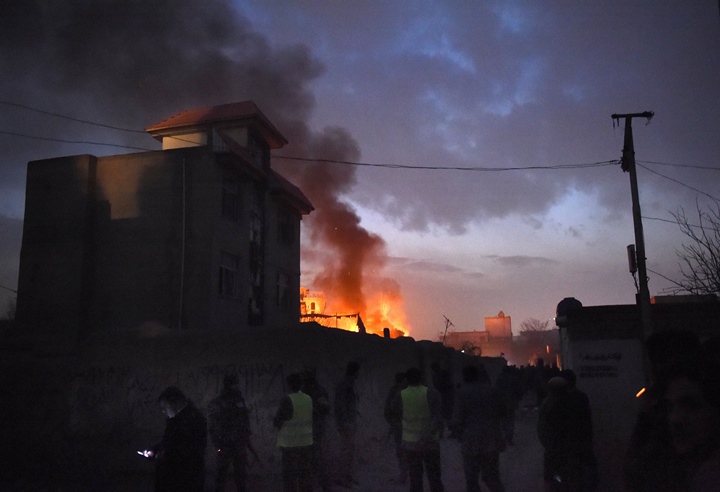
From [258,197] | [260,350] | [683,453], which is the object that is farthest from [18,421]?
[258,197]

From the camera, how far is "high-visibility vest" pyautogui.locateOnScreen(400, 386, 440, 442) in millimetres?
6598

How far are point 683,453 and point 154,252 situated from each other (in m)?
19.3

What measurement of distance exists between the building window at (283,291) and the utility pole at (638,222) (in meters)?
14.9

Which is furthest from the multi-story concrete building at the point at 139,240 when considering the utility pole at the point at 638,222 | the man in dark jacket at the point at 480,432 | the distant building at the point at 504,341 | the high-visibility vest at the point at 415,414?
the distant building at the point at 504,341

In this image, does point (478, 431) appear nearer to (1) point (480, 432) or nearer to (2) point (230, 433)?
(1) point (480, 432)

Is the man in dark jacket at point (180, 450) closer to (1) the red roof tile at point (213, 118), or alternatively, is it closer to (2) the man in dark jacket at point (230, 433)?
(2) the man in dark jacket at point (230, 433)

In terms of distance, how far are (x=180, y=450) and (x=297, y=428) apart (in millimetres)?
1840

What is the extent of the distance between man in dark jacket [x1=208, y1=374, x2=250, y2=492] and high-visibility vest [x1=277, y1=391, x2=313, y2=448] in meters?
1.29

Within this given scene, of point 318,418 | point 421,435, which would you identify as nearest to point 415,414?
point 421,435

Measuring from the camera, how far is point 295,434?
21.7 ft

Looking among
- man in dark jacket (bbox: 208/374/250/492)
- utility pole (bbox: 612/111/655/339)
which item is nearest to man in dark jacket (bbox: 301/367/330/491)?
man in dark jacket (bbox: 208/374/250/492)

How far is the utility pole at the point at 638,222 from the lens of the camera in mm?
13008

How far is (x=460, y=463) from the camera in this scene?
1112cm

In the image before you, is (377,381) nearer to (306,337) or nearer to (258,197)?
(306,337)
